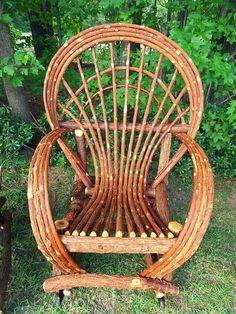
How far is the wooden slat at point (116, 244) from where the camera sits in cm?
125

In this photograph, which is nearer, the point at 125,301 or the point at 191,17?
the point at 125,301

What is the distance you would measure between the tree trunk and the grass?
0.65m

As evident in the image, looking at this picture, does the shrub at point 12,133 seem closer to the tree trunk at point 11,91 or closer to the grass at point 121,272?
the tree trunk at point 11,91

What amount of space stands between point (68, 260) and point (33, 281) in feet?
→ 1.47

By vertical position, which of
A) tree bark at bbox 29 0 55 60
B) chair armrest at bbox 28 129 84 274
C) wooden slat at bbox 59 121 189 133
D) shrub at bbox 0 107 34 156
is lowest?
shrub at bbox 0 107 34 156

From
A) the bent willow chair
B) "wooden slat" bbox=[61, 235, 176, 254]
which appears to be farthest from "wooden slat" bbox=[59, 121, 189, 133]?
"wooden slat" bbox=[61, 235, 176, 254]

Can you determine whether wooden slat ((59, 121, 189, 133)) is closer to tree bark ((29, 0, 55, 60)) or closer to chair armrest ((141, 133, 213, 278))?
chair armrest ((141, 133, 213, 278))

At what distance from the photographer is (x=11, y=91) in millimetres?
2395

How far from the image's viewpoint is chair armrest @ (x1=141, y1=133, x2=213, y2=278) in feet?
3.88

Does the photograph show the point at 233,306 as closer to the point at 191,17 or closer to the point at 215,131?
the point at 215,131

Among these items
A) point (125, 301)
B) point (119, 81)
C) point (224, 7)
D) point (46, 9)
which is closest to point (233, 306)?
point (125, 301)

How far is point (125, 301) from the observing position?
1561 mm

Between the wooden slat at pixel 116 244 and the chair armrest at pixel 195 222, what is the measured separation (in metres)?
0.04

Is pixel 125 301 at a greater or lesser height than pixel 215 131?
lesser
